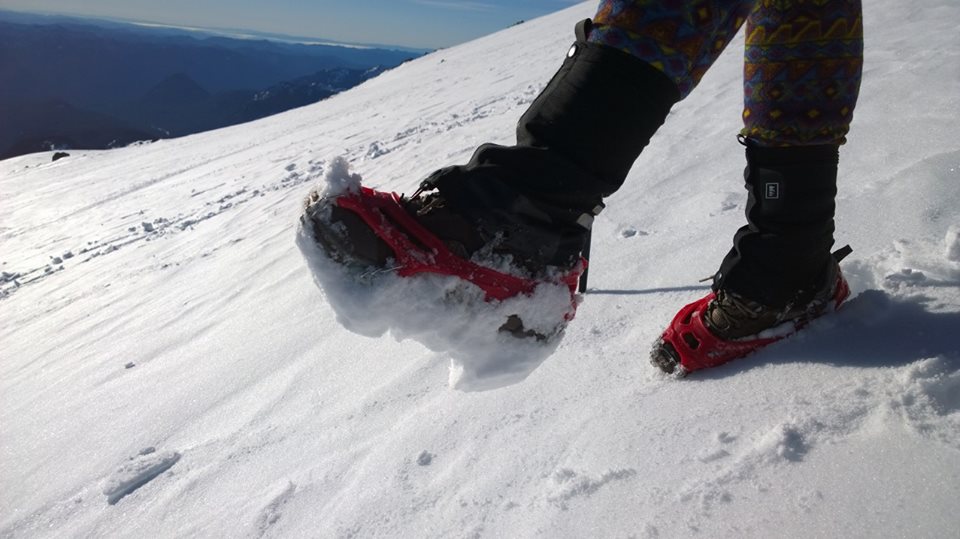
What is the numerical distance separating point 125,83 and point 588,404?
204025 mm

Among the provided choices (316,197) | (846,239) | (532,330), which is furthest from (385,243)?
(846,239)

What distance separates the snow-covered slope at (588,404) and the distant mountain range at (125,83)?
122 metres

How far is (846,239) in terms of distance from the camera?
141 cm

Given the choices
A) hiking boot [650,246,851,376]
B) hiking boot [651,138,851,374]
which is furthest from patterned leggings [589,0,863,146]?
hiking boot [650,246,851,376]

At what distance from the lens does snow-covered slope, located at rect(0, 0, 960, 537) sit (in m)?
0.82

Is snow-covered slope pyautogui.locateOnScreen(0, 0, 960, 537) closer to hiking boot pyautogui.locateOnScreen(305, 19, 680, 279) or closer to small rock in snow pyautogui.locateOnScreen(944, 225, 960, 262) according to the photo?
small rock in snow pyautogui.locateOnScreen(944, 225, 960, 262)

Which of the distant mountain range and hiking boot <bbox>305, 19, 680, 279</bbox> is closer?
hiking boot <bbox>305, 19, 680, 279</bbox>

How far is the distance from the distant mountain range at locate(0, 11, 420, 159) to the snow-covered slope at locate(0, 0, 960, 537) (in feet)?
400

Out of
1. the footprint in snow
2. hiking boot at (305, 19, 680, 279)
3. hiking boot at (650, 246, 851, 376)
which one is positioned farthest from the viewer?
hiking boot at (650, 246, 851, 376)

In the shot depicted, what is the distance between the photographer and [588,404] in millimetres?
1149

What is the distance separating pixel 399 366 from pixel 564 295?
2.59ft

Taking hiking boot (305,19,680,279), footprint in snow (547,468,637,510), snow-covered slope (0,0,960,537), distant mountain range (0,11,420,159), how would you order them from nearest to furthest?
hiking boot (305,19,680,279), snow-covered slope (0,0,960,537), footprint in snow (547,468,637,510), distant mountain range (0,11,420,159)

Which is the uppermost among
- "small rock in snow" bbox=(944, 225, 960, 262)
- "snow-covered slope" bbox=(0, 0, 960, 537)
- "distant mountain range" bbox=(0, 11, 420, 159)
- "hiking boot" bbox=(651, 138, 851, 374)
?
"distant mountain range" bbox=(0, 11, 420, 159)

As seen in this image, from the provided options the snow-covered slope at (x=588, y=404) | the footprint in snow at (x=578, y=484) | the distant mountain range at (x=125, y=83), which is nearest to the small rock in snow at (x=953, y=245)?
the snow-covered slope at (x=588, y=404)
